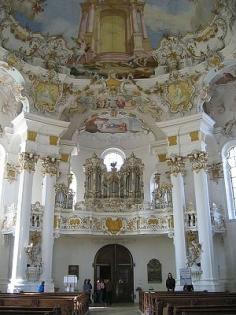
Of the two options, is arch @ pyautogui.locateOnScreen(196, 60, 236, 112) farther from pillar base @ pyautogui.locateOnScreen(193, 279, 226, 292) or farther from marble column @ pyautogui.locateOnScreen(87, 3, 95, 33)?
pillar base @ pyautogui.locateOnScreen(193, 279, 226, 292)

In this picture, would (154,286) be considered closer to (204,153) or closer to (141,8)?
(204,153)

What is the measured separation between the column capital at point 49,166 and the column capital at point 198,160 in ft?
25.0

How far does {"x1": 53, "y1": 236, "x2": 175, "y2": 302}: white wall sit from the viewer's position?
23531mm

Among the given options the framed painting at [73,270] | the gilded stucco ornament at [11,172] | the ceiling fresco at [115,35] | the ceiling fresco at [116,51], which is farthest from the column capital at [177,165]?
the gilded stucco ornament at [11,172]

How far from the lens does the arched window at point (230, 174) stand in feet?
70.6

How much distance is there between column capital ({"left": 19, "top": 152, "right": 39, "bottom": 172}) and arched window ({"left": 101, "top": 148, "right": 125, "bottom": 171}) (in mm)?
7813

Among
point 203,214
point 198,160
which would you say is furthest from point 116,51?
point 203,214

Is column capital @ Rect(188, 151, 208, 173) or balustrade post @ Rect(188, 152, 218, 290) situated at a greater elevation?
column capital @ Rect(188, 151, 208, 173)

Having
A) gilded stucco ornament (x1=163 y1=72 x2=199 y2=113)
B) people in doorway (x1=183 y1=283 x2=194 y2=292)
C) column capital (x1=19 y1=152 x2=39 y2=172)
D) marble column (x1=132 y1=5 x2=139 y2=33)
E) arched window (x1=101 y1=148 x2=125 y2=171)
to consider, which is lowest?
people in doorway (x1=183 y1=283 x2=194 y2=292)

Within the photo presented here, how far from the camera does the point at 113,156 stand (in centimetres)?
2766

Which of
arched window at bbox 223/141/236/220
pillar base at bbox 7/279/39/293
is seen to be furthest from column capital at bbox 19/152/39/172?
arched window at bbox 223/141/236/220

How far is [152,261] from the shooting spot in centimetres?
2400

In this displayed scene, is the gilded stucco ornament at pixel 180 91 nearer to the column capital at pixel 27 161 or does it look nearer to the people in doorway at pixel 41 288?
the column capital at pixel 27 161

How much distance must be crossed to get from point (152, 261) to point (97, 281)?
12.2 ft
